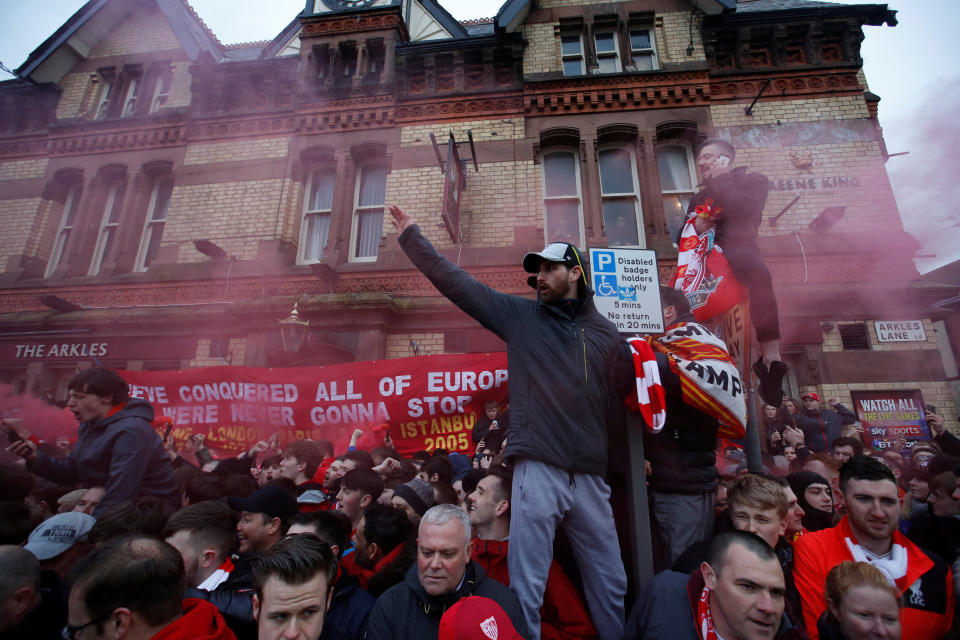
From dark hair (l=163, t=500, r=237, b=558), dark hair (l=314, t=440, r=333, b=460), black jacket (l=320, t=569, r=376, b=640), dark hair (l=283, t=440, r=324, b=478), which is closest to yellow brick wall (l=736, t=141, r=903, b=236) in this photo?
dark hair (l=314, t=440, r=333, b=460)

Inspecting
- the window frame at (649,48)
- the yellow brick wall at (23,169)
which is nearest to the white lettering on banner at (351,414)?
the window frame at (649,48)

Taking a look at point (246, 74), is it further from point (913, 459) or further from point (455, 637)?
point (913, 459)

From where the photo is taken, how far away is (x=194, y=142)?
1070cm

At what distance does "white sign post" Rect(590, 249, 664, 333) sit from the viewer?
9.36 feet

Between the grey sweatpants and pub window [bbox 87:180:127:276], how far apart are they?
39.9 feet

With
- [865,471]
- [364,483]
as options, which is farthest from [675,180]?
[364,483]

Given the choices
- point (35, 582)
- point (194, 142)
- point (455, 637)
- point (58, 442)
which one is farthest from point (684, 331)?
point (194, 142)

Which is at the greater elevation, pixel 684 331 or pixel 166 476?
pixel 684 331

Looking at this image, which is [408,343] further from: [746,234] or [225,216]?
[746,234]

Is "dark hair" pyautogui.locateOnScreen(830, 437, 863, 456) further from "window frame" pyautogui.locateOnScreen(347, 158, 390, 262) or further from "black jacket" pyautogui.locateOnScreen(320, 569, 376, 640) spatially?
"window frame" pyautogui.locateOnScreen(347, 158, 390, 262)

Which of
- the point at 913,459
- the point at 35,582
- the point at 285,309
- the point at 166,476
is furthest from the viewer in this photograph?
the point at 285,309

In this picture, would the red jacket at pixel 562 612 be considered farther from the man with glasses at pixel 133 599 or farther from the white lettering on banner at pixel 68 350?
the white lettering on banner at pixel 68 350

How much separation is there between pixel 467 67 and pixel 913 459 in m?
10.2

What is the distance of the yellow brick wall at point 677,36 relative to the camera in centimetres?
964
